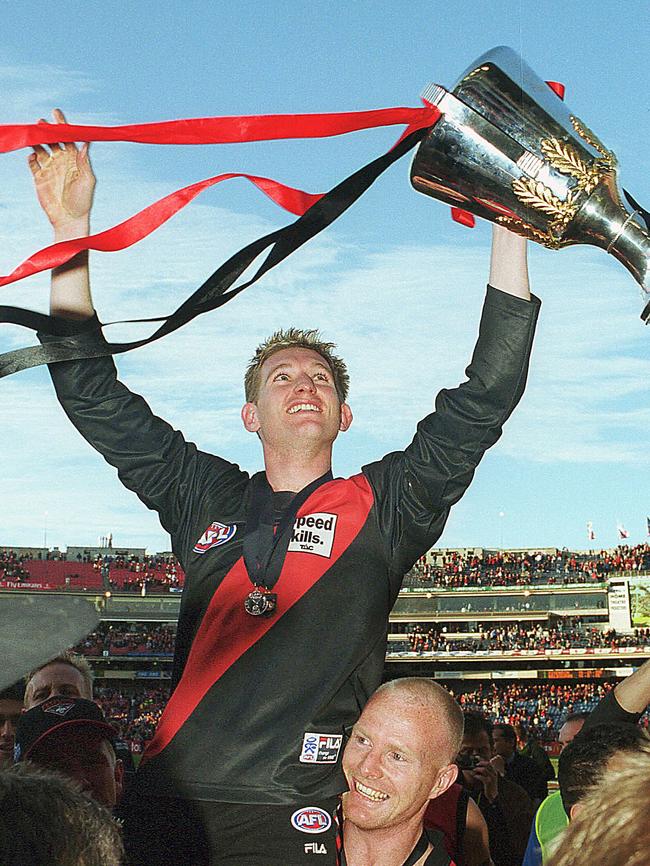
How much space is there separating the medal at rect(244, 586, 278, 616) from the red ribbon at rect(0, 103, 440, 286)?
909 millimetres

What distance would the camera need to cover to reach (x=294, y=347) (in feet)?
10.9

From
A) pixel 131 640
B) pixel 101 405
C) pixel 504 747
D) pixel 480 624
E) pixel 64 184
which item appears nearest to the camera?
pixel 64 184

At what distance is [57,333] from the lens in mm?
2756

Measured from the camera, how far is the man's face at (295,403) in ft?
10.2

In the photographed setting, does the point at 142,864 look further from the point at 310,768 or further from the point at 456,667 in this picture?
the point at 456,667

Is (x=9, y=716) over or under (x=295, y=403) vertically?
under

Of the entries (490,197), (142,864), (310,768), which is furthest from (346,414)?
(142,864)

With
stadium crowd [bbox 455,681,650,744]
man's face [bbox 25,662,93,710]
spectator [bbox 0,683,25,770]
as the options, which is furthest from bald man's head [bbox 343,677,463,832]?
stadium crowd [bbox 455,681,650,744]

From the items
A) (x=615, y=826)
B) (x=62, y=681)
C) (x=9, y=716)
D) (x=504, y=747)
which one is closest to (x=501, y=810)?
(x=504, y=747)

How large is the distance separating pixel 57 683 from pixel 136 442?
166 centimetres

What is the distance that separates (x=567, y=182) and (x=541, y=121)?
17 cm

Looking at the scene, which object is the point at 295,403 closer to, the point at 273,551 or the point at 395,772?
the point at 273,551

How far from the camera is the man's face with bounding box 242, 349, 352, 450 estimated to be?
3.11 meters

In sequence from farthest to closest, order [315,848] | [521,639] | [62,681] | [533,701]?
[521,639] < [533,701] < [62,681] < [315,848]
